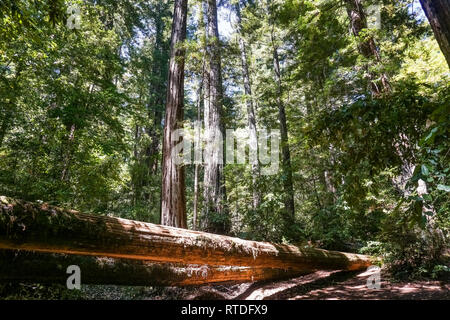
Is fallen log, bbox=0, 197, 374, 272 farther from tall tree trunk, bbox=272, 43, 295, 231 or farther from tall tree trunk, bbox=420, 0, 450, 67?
tall tree trunk, bbox=420, 0, 450, 67

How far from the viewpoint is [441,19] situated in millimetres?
2467

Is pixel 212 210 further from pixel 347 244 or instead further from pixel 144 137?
pixel 144 137

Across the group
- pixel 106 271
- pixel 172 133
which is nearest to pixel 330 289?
pixel 106 271

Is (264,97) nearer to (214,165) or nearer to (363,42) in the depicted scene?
(214,165)

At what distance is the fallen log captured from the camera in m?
2.61

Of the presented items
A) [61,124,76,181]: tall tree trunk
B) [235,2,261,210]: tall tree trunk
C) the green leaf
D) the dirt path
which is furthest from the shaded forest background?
the green leaf

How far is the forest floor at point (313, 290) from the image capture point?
4012 mm

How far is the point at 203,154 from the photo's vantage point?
30.8 ft

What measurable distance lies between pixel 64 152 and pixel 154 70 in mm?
11905

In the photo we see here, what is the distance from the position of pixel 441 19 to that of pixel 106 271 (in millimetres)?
5490

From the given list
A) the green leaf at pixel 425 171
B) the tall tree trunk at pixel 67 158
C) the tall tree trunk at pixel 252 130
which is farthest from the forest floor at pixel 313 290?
the tall tree trunk at pixel 67 158

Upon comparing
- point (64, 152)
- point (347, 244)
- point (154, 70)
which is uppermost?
point (154, 70)

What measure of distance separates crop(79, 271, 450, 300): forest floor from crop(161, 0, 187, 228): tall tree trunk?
5.20 ft
